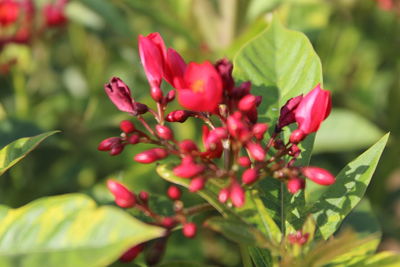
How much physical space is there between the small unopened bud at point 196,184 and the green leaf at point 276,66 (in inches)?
15.8

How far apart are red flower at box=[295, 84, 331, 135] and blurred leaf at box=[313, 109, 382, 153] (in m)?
1.28

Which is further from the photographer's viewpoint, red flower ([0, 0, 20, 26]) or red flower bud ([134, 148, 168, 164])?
red flower ([0, 0, 20, 26])

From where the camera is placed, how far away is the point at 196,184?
110 cm

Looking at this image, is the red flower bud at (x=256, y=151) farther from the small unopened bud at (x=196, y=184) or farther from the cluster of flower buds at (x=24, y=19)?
the cluster of flower buds at (x=24, y=19)

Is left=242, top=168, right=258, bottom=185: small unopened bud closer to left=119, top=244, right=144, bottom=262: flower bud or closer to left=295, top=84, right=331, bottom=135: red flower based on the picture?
left=295, top=84, right=331, bottom=135: red flower

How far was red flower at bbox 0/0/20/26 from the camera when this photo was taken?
2592 millimetres

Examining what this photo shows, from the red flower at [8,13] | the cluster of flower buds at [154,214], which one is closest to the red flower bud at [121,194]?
the cluster of flower buds at [154,214]

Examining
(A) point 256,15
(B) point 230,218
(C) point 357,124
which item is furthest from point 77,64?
(B) point 230,218

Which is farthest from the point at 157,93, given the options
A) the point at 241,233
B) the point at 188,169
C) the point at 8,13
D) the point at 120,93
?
the point at 8,13

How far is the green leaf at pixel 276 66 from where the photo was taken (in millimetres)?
1471

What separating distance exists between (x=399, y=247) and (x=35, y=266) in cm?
328

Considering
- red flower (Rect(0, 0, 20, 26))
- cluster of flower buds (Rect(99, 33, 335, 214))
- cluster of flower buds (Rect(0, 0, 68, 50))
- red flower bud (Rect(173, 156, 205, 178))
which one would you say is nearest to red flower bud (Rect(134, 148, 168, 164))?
cluster of flower buds (Rect(99, 33, 335, 214))

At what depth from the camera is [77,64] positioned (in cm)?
317

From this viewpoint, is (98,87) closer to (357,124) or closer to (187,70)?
(357,124)
